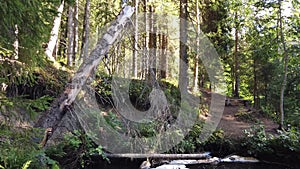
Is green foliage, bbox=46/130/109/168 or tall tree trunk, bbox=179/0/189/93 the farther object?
tall tree trunk, bbox=179/0/189/93

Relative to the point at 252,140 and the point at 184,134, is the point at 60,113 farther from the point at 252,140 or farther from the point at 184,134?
the point at 252,140

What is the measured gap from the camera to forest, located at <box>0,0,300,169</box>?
6.76ft

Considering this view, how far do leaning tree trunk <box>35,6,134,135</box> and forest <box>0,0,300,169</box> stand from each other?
0.8 inches

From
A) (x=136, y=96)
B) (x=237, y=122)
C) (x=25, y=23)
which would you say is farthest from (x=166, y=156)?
(x=237, y=122)

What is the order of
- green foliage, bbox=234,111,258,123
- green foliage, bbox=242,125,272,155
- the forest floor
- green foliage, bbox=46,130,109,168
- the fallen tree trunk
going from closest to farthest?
green foliage, bbox=46,130,109,168 → the fallen tree trunk → green foliage, bbox=242,125,272,155 → the forest floor → green foliage, bbox=234,111,258,123

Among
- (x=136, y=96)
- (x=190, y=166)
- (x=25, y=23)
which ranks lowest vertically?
(x=190, y=166)

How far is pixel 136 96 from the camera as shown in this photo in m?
8.70

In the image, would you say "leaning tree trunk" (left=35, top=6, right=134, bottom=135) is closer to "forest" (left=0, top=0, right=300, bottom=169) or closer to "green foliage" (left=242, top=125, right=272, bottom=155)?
"forest" (left=0, top=0, right=300, bottom=169)

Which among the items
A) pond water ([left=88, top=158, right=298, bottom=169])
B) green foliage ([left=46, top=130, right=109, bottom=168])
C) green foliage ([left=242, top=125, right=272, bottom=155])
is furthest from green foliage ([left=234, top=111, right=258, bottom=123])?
green foliage ([left=46, top=130, right=109, bottom=168])

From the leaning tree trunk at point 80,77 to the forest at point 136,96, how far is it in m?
0.02

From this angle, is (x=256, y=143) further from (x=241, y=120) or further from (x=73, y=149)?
(x=73, y=149)

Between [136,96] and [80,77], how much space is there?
4.24 metres

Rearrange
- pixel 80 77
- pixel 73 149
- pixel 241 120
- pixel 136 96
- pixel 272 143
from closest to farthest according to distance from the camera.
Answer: pixel 80 77
pixel 73 149
pixel 272 143
pixel 136 96
pixel 241 120

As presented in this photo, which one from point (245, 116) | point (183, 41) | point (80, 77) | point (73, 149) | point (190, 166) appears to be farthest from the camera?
point (245, 116)
